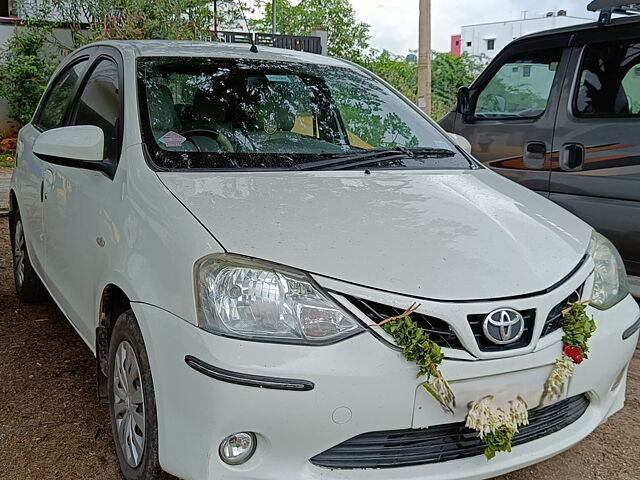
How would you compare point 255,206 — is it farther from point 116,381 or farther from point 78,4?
point 78,4

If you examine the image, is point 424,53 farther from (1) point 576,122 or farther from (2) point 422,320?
(2) point 422,320

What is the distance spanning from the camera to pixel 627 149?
4129mm

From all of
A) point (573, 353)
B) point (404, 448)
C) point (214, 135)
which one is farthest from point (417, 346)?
point (214, 135)

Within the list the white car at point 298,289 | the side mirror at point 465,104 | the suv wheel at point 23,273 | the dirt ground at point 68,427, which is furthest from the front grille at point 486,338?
the side mirror at point 465,104

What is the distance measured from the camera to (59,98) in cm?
405

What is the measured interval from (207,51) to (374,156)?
999 millimetres

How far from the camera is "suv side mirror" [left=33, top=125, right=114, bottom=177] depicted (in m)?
2.80

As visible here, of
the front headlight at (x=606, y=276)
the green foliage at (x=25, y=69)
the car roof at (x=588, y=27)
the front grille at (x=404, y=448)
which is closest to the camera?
the front grille at (x=404, y=448)

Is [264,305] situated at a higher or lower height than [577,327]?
higher

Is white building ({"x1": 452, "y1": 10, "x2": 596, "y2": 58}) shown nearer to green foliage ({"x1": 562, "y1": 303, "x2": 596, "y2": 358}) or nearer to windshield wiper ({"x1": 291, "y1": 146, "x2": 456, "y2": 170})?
windshield wiper ({"x1": 291, "y1": 146, "x2": 456, "y2": 170})

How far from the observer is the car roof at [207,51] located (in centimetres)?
331

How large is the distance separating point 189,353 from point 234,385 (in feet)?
0.58

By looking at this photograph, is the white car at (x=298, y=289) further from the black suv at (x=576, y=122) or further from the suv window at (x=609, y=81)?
the suv window at (x=609, y=81)

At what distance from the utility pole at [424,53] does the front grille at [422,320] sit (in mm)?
6520
